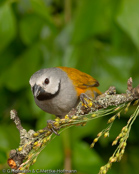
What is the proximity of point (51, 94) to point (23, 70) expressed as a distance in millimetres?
1453

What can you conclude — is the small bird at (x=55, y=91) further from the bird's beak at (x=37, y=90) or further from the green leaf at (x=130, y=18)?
the green leaf at (x=130, y=18)

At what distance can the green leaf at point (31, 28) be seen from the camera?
12.5ft

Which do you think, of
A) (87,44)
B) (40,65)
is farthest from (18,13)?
(87,44)

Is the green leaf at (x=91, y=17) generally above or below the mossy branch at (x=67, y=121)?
above

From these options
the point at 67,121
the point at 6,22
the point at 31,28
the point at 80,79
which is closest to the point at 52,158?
the point at 80,79

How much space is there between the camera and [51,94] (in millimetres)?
2391

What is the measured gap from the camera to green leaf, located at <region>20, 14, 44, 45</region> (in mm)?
3811

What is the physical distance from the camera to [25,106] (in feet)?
13.3

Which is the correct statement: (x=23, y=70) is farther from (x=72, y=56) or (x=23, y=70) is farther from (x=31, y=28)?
(x=72, y=56)

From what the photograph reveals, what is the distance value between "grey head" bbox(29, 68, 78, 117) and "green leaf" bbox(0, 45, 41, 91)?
1.32 meters

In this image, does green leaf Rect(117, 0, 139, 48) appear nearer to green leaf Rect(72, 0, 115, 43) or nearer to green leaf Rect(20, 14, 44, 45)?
green leaf Rect(72, 0, 115, 43)

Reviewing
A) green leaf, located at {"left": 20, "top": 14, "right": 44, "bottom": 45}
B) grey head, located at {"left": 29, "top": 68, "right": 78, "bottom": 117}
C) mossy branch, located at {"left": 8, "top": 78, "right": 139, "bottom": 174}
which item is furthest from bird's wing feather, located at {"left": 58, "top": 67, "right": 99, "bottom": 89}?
green leaf, located at {"left": 20, "top": 14, "right": 44, "bottom": 45}

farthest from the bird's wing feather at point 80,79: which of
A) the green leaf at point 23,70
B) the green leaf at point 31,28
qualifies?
the green leaf at point 31,28

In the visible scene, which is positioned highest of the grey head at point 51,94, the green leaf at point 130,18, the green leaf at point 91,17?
the green leaf at point 91,17
